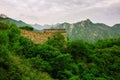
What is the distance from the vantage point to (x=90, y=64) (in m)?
38.7

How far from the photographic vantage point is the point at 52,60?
33.9 m

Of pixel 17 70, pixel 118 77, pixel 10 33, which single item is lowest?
pixel 118 77

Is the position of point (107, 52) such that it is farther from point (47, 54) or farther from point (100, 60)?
point (47, 54)

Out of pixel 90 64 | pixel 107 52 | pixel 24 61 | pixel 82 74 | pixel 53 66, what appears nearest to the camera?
pixel 24 61

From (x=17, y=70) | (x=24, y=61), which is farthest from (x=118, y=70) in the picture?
(x=17, y=70)

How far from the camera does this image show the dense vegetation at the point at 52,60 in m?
26.5

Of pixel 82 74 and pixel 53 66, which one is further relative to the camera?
pixel 82 74

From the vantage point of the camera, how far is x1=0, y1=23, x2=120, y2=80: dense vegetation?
26.5 metres

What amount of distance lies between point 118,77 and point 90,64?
14.2 feet

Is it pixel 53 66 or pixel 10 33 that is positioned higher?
pixel 10 33

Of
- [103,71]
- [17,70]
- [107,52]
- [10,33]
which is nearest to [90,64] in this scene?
[103,71]

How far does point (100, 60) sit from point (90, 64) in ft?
7.66

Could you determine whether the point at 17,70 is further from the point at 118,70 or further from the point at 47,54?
the point at 118,70

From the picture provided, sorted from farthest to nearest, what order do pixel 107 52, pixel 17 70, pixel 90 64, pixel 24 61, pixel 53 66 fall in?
pixel 107 52, pixel 90 64, pixel 53 66, pixel 24 61, pixel 17 70
